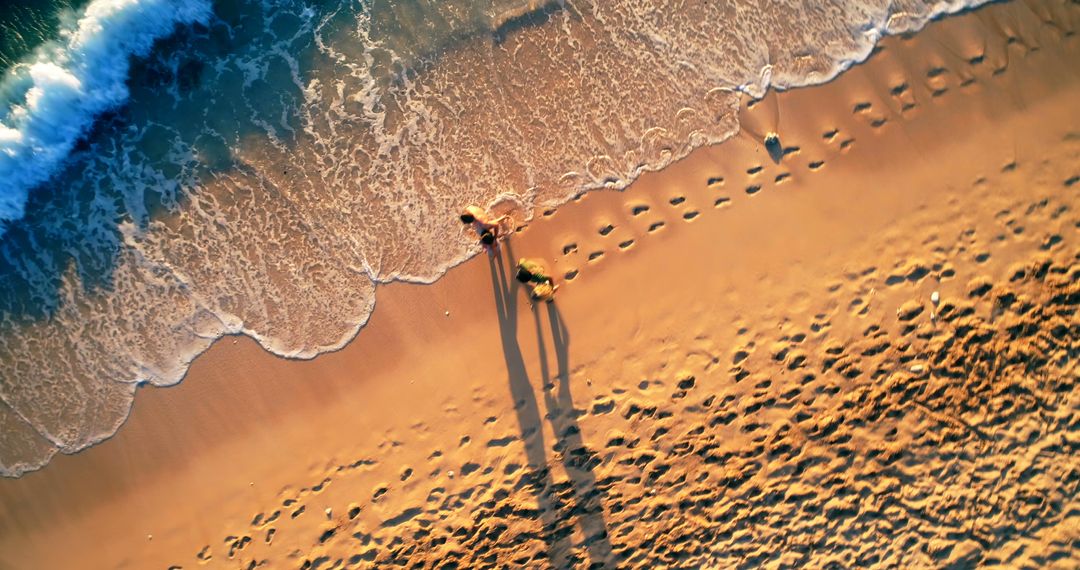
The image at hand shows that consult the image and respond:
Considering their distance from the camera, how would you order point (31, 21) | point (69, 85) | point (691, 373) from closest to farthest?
point (691, 373) < point (69, 85) < point (31, 21)

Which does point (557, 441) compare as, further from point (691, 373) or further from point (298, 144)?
point (298, 144)

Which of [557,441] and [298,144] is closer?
[557,441]

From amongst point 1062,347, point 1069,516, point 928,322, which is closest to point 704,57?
point 928,322

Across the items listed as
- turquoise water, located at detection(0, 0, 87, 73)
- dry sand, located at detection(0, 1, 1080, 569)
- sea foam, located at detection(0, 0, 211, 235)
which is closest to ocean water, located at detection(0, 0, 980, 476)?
sea foam, located at detection(0, 0, 211, 235)

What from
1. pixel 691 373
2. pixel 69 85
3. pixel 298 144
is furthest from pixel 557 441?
pixel 69 85

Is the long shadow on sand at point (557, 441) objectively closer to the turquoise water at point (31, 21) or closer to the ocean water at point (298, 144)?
the ocean water at point (298, 144)
